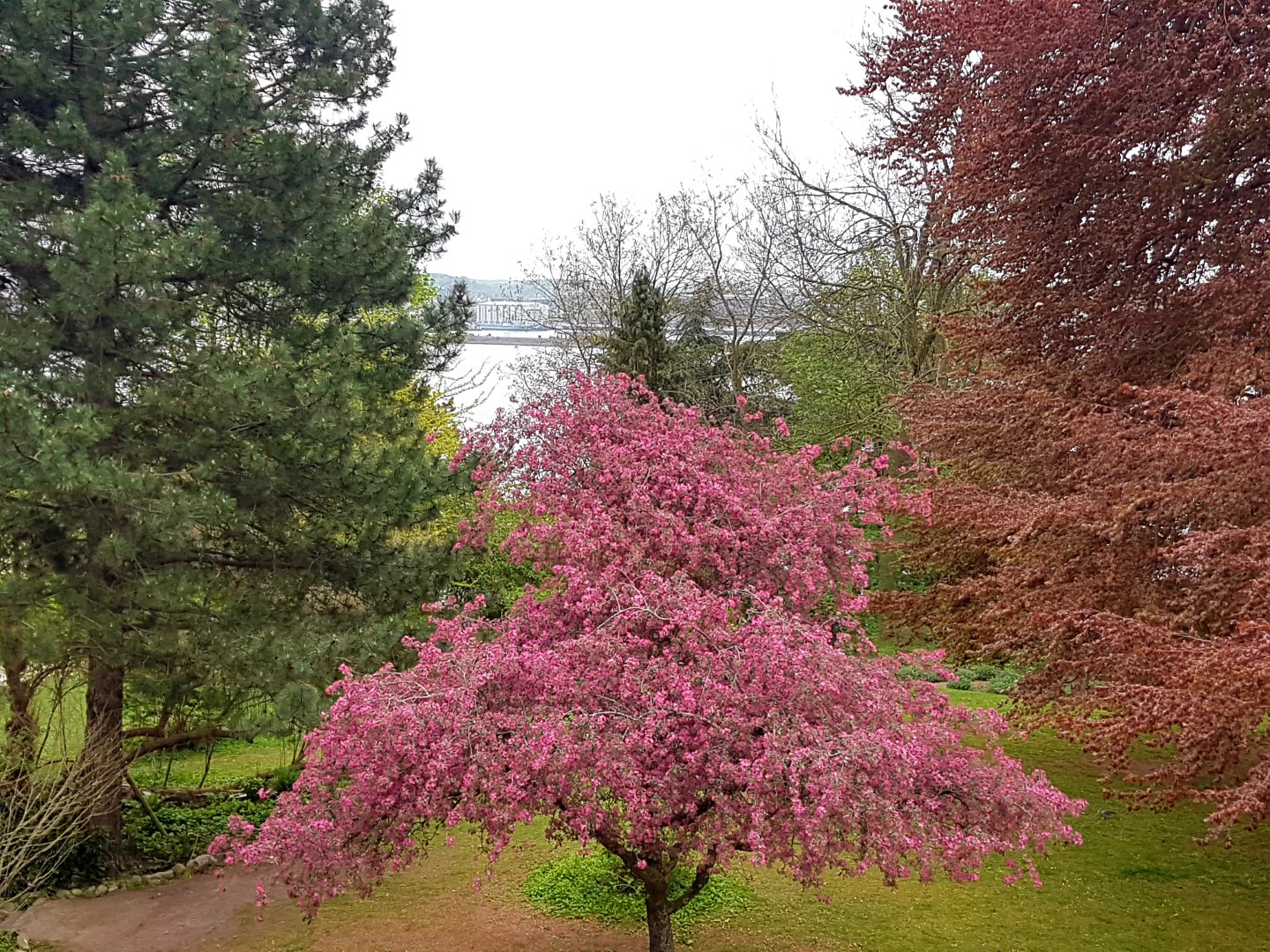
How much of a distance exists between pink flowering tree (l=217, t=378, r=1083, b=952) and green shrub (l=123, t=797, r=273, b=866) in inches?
207

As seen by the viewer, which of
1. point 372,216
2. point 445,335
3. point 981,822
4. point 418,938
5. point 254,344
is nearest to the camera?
point 981,822

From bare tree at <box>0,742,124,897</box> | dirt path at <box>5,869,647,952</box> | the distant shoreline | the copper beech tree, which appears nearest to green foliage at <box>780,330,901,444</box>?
the copper beech tree

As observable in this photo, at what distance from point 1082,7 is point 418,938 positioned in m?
9.07

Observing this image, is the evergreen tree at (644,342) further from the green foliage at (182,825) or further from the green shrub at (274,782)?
the green foliage at (182,825)

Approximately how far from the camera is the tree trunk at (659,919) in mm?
5488

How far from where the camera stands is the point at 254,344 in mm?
7703

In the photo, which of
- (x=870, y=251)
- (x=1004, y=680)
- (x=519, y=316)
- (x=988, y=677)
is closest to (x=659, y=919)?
(x=1004, y=680)

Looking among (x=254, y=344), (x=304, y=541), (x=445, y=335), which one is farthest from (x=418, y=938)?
(x=445, y=335)

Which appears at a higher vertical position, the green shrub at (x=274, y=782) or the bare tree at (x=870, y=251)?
the bare tree at (x=870, y=251)

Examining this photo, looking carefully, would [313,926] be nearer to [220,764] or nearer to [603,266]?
[220,764]

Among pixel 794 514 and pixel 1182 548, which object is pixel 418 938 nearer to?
pixel 794 514

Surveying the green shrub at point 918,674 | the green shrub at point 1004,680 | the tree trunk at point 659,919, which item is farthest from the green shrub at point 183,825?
the green shrub at point 1004,680

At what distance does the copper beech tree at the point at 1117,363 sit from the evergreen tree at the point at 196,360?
17.6 ft

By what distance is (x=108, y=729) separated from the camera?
7863 millimetres
